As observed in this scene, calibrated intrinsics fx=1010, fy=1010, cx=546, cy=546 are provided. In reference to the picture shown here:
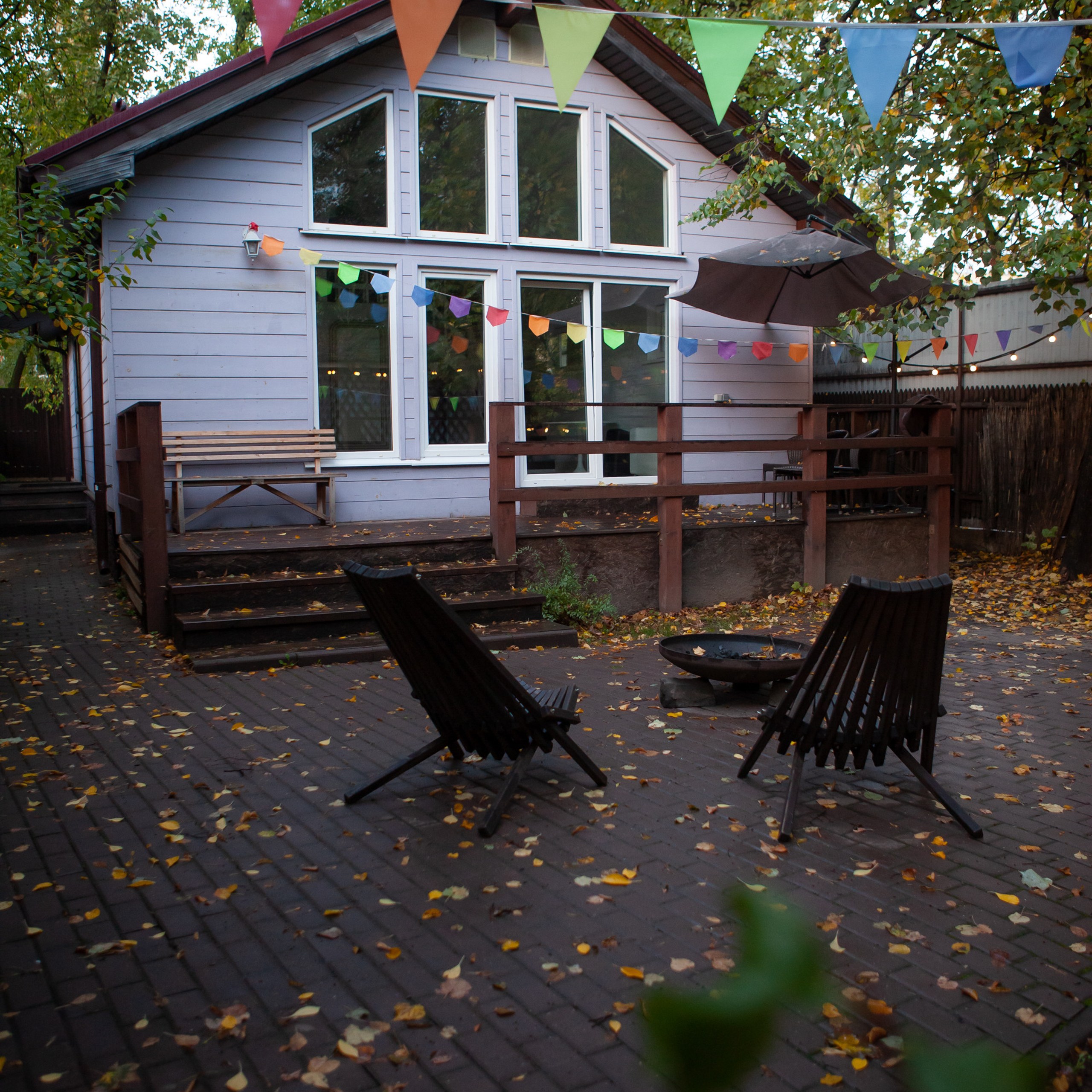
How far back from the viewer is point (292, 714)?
571 cm

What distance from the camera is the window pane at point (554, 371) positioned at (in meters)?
10.6

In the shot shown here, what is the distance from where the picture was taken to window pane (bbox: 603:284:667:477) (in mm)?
10914

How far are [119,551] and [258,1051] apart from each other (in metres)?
8.10

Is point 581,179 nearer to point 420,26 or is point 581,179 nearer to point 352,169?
point 352,169

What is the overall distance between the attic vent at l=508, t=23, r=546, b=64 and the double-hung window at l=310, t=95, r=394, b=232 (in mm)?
1462

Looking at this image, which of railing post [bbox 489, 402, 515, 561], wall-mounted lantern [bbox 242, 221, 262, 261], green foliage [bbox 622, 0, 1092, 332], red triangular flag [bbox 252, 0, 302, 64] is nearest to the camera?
red triangular flag [bbox 252, 0, 302, 64]

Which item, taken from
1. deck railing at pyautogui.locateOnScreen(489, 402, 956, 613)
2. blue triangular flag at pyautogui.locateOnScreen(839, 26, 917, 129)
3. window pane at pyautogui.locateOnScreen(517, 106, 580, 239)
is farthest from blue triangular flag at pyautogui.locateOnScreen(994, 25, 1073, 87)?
window pane at pyautogui.locateOnScreen(517, 106, 580, 239)

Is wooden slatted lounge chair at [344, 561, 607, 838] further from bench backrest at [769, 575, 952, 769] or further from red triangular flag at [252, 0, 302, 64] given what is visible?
red triangular flag at [252, 0, 302, 64]

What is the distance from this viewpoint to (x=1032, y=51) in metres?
4.95

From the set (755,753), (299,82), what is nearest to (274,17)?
(755,753)

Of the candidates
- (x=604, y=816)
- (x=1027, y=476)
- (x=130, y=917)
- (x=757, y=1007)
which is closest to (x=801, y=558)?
(x=1027, y=476)

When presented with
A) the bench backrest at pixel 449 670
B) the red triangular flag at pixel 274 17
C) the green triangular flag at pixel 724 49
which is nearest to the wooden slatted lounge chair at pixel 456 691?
the bench backrest at pixel 449 670

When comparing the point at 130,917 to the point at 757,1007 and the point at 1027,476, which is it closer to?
the point at 757,1007

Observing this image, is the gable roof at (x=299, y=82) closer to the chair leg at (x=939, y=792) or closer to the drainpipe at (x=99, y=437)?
the drainpipe at (x=99, y=437)
